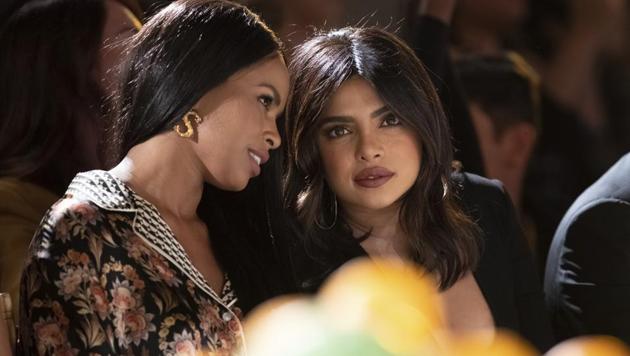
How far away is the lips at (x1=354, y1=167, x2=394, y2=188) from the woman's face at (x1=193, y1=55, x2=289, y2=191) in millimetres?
261

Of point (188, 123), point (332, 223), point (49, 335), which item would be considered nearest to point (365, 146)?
point (332, 223)

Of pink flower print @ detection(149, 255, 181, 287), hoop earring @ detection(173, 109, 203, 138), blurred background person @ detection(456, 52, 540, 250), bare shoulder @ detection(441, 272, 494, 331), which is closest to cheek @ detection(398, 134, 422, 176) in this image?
bare shoulder @ detection(441, 272, 494, 331)

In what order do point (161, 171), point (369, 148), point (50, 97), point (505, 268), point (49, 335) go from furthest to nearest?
point (50, 97)
point (505, 268)
point (369, 148)
point (161, 171)
point (49, 335)

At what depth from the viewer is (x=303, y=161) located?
2.23 metres

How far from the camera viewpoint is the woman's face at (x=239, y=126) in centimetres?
191

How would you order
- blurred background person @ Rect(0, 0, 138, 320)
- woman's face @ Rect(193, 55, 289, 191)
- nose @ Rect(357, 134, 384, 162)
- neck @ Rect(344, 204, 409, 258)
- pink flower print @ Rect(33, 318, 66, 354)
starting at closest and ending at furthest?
1. pink flower print @ Rect(33, 318, 66, 354)
2. woman's face @ Rect(193, 55, 289, 191)
3. nose @ Rect(357, 134, 384, 162)
4. neck @ Rect(344, 204, 409, 258)
5. blurred background person @ Rect(0, 0, 138, 320)

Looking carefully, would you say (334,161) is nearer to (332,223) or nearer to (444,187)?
(332,223)

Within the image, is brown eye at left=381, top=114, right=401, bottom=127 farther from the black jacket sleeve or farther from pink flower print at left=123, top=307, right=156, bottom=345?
pink flower print at left=123, top=307, right=156, bottom=345

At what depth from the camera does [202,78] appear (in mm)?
1877

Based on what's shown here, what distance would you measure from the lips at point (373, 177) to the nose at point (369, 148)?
2cm

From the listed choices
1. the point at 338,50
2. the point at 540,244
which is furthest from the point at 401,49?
the point at 540,244

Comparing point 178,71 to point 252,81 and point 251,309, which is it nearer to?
point 252,81

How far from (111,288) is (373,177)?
61 centimetres

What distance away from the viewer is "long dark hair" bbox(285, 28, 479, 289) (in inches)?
86.4
